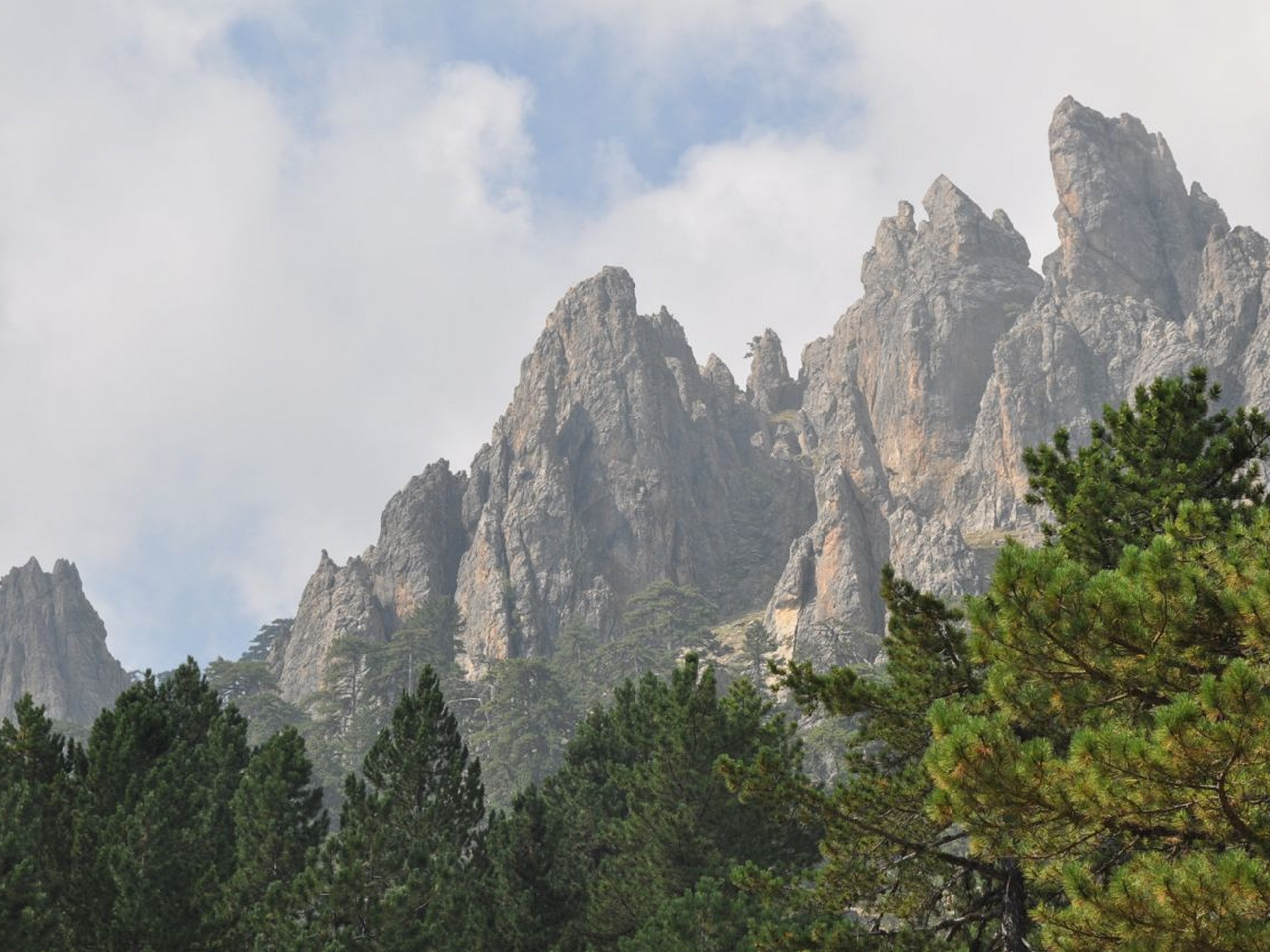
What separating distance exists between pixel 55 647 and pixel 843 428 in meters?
97.0

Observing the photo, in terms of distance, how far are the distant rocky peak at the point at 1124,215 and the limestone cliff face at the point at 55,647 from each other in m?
125

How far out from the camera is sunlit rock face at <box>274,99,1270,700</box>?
386 feet

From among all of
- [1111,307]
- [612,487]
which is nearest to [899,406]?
[1111,307]

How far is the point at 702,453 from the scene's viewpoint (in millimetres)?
142125

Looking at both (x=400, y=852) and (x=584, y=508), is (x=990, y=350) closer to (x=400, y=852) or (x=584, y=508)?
(x=584, y=508)

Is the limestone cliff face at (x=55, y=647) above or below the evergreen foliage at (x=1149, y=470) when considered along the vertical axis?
above

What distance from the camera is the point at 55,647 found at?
132625mm

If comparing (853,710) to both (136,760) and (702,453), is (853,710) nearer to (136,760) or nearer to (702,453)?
(136,760)

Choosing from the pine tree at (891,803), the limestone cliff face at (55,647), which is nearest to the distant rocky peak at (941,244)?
the limestone cliff face at (55,647)

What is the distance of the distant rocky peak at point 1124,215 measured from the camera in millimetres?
141375

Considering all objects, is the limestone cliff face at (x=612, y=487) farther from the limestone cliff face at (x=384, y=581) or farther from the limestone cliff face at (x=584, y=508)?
the limestone cliff face at (x=384, y=581)

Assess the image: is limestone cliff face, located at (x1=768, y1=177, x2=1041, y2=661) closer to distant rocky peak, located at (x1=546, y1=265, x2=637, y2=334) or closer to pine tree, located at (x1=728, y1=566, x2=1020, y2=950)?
distant rocky peak, located at (x1=546, y1=265, x2=637, y2=334)

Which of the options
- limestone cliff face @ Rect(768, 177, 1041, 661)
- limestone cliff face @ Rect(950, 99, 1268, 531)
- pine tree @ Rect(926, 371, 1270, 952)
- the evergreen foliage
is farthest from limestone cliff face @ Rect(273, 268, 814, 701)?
pine tree @ Rect(926, 371, 1270, 952)

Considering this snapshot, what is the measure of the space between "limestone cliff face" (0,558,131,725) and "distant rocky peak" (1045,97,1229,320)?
12484cm
